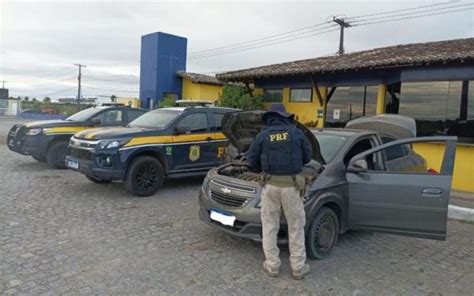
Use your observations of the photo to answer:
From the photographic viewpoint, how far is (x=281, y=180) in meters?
3.66

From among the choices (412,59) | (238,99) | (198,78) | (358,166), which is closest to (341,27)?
(198,78)

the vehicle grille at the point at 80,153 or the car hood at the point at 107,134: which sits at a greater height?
the car hood at the point at 107,134

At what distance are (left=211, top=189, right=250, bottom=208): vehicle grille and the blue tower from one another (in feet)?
49.9

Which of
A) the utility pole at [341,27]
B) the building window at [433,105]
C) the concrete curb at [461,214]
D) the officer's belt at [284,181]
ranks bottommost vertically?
the concrete curb at [461,214]

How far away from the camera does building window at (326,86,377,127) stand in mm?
10875

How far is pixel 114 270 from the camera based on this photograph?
3.75m

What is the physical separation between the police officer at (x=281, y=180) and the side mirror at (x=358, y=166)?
88 cm

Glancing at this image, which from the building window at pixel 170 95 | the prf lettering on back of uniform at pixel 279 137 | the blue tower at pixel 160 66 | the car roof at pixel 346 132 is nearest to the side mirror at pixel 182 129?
the car roof at pixel 346 132

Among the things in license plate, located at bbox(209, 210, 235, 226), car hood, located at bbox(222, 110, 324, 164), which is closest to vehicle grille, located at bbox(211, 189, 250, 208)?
license plate, located at bbox(209, 210, 235, 226)

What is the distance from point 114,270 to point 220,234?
62.8 inches

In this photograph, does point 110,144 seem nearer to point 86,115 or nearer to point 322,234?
point 86,115

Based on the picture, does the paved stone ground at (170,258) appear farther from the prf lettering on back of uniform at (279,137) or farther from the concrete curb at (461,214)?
the prf lettering on back of uniform at (279,137)

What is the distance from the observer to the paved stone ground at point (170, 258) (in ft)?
11.5

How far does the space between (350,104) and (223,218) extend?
8.38 m
